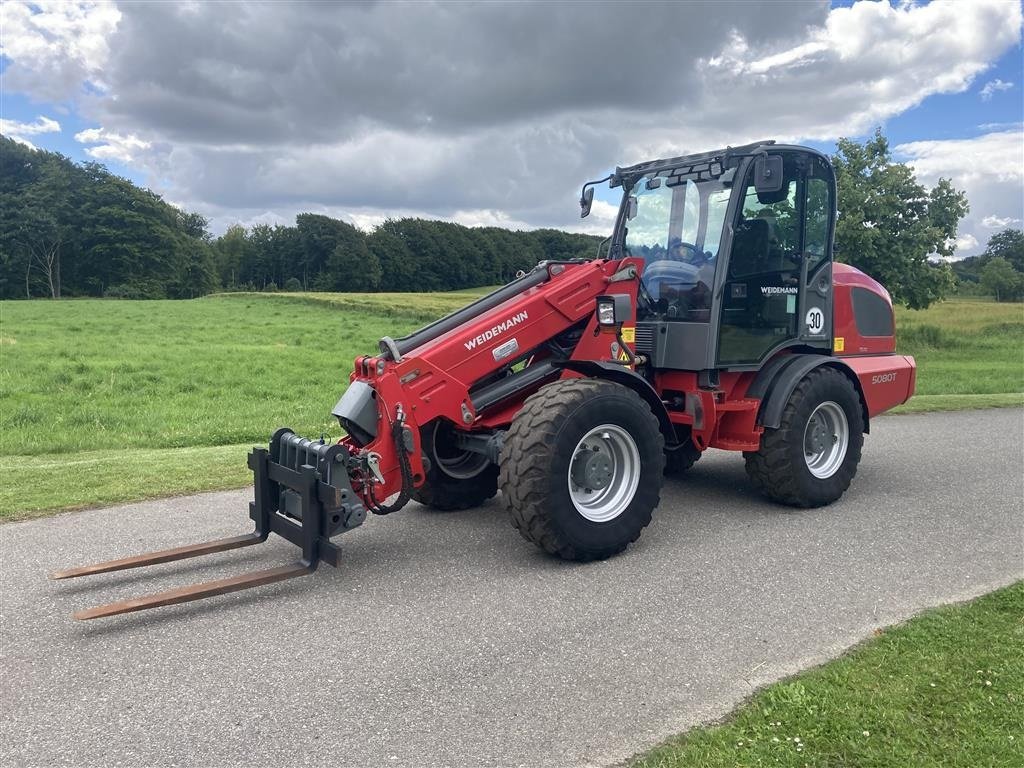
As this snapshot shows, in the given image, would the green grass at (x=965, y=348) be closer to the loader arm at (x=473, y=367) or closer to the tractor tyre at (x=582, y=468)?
the loader arm at (x=473, y=367)

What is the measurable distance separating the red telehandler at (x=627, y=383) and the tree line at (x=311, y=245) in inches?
646

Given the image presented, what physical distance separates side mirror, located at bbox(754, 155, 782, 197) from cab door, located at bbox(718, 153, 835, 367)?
25 centimetres

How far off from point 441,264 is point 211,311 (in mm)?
51068

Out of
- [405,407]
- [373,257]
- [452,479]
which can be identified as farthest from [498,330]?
[373,257]

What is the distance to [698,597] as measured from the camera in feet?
15.9

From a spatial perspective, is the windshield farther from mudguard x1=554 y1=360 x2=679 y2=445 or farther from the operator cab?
mudguard x1=554 y1=360 x2=679 y2=445

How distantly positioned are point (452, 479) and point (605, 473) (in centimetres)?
141

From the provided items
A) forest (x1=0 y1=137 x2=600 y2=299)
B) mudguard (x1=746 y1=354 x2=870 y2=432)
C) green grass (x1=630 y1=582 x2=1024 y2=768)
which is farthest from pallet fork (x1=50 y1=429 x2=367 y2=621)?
forest (x1=0 y1=137 x2=600 y2=299)

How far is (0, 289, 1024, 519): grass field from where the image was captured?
25.5 feet

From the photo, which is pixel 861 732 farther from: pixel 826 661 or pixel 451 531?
pixel 451 531

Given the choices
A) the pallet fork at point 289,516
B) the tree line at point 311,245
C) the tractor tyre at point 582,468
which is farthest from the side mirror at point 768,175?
the tree line at point 311,245

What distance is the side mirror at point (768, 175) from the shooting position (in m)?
5.82

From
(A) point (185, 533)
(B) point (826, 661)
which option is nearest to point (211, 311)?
(A) point (185, 533)

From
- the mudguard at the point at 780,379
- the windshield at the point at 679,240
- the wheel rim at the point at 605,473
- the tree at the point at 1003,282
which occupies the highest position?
the tree at the point at 1003,282
